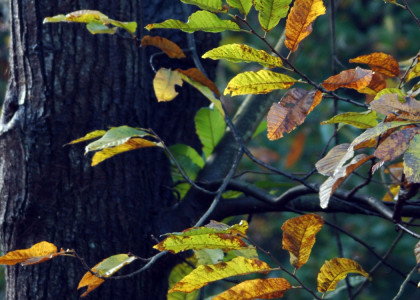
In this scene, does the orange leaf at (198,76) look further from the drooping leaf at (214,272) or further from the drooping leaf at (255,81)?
the drooping leaf at (214,272)

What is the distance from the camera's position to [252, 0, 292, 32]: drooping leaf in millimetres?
791

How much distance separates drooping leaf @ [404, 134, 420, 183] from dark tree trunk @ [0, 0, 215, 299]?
2.14 ft

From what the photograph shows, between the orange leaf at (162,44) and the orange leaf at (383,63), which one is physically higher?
the orange leaf at (162,44)

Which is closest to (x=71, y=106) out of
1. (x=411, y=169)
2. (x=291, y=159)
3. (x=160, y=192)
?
(x=160, y=192)

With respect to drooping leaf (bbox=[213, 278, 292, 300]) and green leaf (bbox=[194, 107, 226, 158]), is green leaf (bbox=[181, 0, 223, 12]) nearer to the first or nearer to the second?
drooping leaf (bbox=[213, 278, 292, 300])

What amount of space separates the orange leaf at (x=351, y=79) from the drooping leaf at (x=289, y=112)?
35mm

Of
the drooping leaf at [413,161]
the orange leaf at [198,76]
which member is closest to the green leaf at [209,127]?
the orange leaf at [198,76]

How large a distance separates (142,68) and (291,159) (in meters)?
2.83

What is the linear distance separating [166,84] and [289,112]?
0.38 m

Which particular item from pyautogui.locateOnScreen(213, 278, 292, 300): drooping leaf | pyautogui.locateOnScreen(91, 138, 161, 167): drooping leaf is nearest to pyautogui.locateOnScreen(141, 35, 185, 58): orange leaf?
pyautogui.locateOnScreen(91, 138, 161, 167): drooping leaf

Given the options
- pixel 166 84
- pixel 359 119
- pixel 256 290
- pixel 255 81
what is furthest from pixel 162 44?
pixel 256 290

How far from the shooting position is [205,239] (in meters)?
0.79

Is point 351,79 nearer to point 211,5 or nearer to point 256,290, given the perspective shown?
point 211,5

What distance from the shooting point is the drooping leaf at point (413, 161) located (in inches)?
26.5
